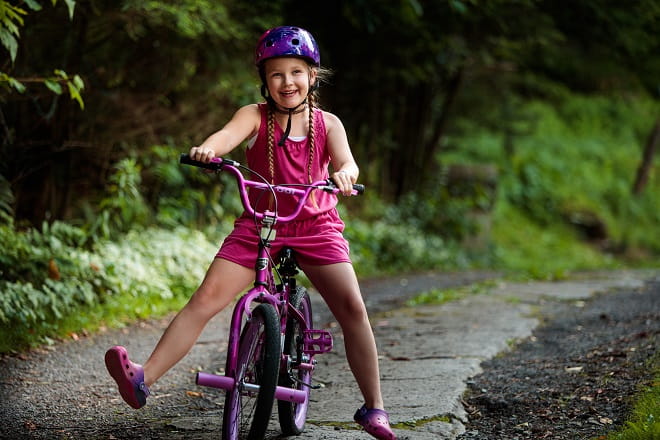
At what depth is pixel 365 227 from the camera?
1181 cm

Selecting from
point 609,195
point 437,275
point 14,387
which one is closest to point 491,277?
point 437,275

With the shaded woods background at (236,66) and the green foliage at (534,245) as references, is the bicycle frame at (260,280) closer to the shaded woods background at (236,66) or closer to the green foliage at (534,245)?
the shaded woods background at (236,66)

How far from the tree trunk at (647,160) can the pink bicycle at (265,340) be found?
56.4ft

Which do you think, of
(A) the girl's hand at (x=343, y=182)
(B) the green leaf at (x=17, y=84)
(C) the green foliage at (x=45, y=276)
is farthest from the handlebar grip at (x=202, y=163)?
(C) the green foliage at (x=45, y=276)

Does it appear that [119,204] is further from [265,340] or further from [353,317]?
[265,340]

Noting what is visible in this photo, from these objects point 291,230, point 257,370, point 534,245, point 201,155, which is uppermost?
point 201,155

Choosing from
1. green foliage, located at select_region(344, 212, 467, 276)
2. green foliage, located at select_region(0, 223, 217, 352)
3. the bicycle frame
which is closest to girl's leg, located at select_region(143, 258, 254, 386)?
the bicycle frame

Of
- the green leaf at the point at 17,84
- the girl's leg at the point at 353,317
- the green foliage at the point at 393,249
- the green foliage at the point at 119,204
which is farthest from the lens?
the green foliage at the point at 393,249

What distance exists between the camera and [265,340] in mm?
3072

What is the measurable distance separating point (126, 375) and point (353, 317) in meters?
0.96

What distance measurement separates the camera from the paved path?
149 inches

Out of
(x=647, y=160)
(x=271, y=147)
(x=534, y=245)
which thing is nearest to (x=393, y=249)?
(x=534, y=245)

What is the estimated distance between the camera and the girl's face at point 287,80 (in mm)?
3529

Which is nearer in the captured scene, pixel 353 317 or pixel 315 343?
pixel 353 317
